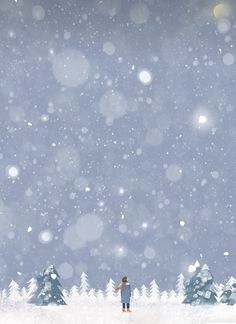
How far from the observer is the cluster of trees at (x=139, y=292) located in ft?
22.8

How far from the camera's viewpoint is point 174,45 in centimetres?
728

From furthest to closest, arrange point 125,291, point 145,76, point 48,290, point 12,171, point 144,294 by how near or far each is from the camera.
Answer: point 145,76
point 12,171
point 144,294
point 48,290
point 125,291

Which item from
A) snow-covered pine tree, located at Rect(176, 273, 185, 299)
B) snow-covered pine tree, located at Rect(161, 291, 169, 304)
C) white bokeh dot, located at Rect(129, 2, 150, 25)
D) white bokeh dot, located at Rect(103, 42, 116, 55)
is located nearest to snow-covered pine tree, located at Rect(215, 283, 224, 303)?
snow-covered pine tree, located at Rect(176, 273, 185, 299)

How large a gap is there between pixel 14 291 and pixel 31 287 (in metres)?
0.17

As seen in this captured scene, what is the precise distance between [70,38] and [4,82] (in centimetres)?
83

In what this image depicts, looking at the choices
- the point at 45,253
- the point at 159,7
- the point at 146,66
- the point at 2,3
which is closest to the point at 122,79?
the point at 146,66

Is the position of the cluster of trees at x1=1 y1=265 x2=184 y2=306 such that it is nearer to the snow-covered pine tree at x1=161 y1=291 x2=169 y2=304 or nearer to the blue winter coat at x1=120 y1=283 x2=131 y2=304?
the snow-covered pine tree at x1=161 y1=291 x2=169 y2=304

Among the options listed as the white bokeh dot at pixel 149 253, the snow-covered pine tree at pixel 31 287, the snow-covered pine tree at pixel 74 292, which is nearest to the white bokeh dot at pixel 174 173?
the white bokeh dot at pixel 149 253

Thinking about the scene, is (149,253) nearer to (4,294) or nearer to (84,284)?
(84,284)

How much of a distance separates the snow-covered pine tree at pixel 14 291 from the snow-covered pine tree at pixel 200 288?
168 cm

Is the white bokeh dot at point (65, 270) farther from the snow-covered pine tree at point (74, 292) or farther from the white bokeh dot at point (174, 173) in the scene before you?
the white bokeh dot at point (174, 173)

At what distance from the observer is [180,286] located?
7016mm

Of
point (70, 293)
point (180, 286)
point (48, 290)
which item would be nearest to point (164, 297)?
point (180, 286)

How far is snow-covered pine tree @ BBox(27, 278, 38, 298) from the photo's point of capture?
6980 mm
